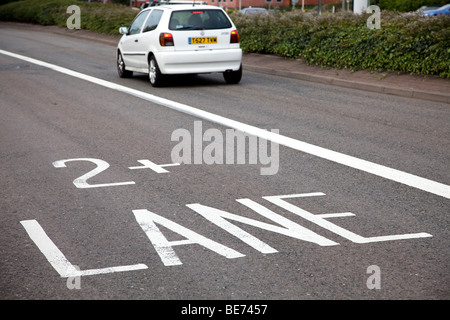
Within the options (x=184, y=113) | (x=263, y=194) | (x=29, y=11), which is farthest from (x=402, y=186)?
(x=29, y=11)

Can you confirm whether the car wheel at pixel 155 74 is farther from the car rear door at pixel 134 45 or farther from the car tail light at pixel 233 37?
the car tail light at pixel 233 37

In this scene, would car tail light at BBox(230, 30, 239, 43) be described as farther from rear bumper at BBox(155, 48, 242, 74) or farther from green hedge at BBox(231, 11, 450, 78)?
green hedge at BBox(231, 11, 450, 78)

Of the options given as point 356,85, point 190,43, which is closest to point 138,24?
point 190,43

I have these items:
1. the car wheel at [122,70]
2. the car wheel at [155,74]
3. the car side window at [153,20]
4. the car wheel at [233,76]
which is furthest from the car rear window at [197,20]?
the car wheel at [122,70]

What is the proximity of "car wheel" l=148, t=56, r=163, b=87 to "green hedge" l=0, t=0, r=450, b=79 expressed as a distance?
4.22 metres

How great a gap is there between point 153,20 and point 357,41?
4.67m

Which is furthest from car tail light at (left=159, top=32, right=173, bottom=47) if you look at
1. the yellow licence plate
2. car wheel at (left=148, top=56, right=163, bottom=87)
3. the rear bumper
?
car wheel at (left=148, top=56, right=163, bottom=87)

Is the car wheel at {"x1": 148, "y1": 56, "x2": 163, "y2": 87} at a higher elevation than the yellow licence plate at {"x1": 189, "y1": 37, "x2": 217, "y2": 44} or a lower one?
lower

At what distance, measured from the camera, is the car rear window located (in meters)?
15.1

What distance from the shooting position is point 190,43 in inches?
591

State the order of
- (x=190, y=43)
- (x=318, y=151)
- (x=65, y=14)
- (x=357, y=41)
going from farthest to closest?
1. (x=65, y=14)
2. (x=357, y=41)
3. (x=190, y=43)
4. (x=318, y=151)

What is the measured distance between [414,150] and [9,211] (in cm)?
481

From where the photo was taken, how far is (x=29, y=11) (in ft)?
139

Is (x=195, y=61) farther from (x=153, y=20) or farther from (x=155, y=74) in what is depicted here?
(x=153, y=20)
